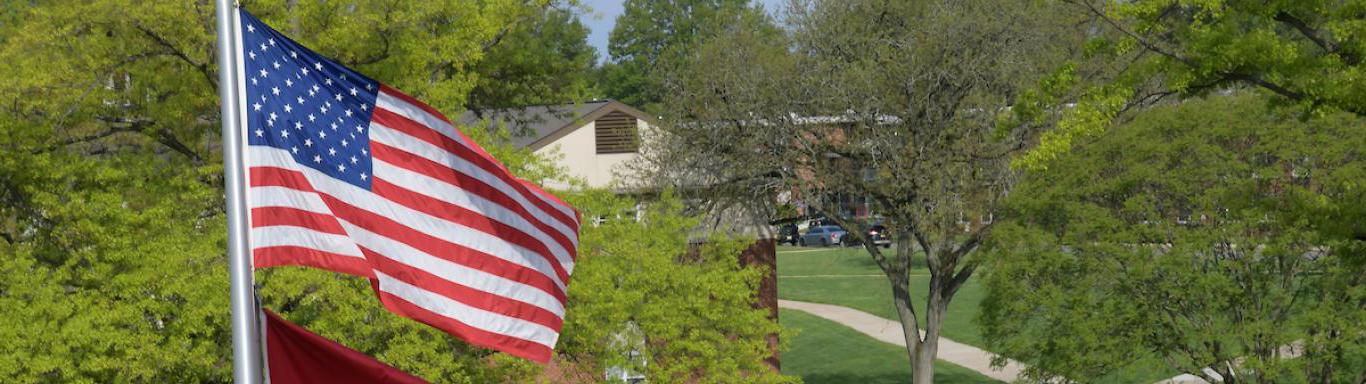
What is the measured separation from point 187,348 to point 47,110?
3600mm

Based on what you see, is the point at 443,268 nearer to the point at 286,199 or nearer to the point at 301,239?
the point at 301,239

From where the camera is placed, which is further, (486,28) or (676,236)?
(676,236)

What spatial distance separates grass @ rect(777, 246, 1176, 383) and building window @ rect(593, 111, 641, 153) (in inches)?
295

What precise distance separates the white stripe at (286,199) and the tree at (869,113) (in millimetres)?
23909

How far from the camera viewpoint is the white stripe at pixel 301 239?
25.6 feet

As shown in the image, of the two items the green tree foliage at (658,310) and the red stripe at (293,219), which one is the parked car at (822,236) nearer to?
the green tree foliage at (658,310)

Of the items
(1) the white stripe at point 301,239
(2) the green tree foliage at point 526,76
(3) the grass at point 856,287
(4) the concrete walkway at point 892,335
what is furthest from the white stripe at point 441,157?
(3) the grass at point 856,287

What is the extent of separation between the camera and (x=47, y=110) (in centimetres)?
1984

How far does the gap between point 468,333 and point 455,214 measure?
24.9 inches

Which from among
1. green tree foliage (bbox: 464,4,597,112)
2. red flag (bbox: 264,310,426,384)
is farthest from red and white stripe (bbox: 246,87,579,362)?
green tree foliage (bbox: 464,4,597,112)

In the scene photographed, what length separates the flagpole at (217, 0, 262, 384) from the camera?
745cm

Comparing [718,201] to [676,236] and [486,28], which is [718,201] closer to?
[676,236]

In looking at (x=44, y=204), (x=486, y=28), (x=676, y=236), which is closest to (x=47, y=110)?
(x=44, y=204)

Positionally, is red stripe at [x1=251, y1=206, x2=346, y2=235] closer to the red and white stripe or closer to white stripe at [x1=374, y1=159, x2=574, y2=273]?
the red and white stripe
